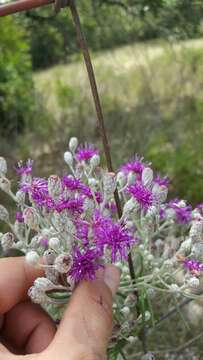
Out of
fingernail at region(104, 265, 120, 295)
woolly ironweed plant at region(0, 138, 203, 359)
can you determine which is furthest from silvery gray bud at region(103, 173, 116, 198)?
fingernail at region(104, 265, 120, 295)

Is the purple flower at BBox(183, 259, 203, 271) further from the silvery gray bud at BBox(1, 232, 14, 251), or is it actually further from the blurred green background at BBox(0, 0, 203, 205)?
the blurred green background at BBox(0, 0, 203, 205)

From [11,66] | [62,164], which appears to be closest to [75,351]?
[62,164]

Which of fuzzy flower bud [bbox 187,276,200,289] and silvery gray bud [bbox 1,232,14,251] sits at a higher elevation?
silvery gray bud [bbox 1,232,14,251]

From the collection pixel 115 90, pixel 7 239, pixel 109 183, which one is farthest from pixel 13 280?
pixel 115 90

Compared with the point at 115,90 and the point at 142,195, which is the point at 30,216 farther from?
the point at 115,90

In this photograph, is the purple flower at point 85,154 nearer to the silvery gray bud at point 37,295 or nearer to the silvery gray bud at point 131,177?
the silvery gray bud at point 131,177

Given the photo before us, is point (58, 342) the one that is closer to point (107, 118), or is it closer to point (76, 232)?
point (76, 232)

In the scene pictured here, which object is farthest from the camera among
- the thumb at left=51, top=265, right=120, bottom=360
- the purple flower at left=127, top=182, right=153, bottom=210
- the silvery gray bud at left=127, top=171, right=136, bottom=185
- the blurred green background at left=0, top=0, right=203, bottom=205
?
the blurred green background at left=0, top=0, right=203, bottom=205

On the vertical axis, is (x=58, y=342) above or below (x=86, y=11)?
below
